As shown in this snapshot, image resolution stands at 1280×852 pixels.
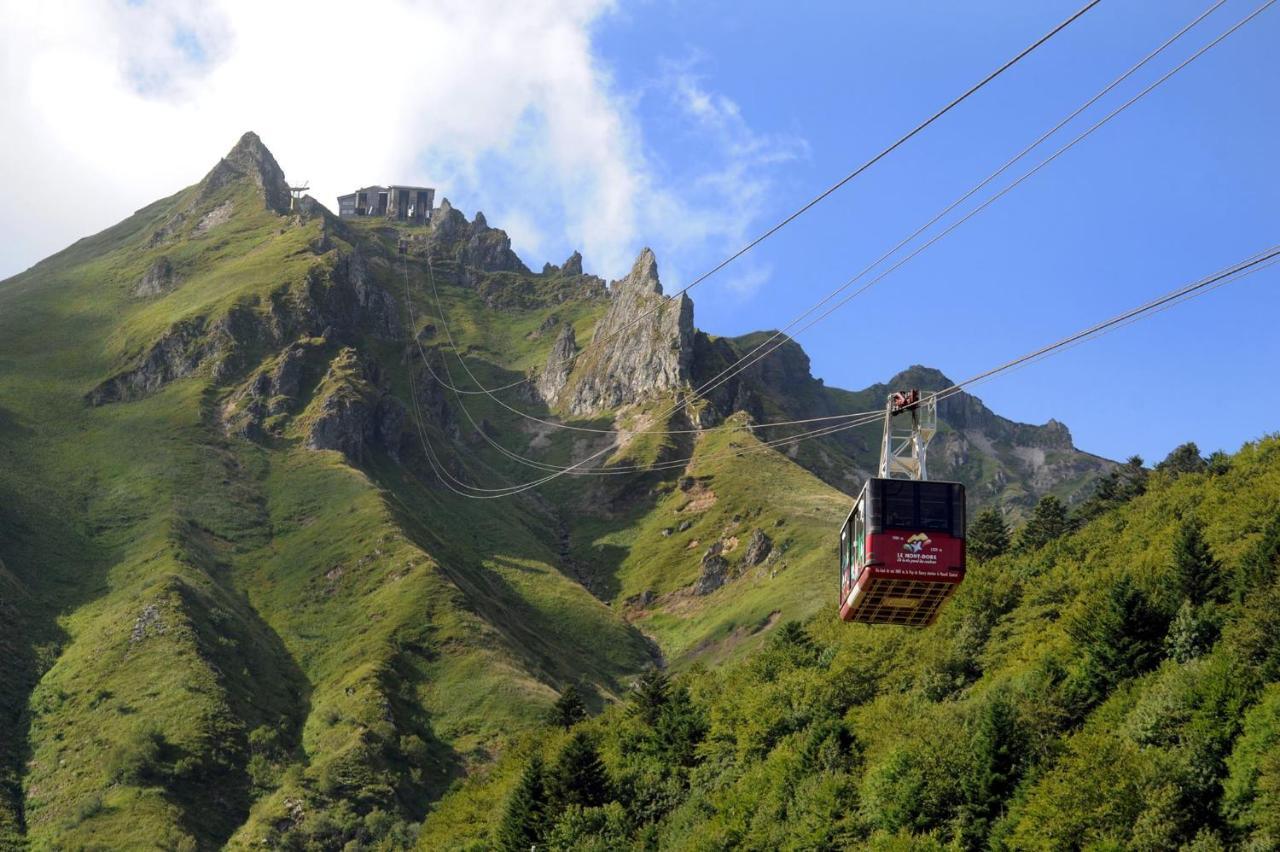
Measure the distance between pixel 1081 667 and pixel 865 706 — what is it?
24.5 meters

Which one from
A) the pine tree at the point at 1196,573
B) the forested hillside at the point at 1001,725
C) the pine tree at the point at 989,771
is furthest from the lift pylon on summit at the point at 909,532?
the pine tree at the point at 1196,573

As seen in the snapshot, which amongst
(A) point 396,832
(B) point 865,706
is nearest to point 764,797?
(B) point 865,706

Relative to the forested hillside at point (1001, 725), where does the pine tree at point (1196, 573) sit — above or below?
above

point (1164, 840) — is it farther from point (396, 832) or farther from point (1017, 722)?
point (396, 832)

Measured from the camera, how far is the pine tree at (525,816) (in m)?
110

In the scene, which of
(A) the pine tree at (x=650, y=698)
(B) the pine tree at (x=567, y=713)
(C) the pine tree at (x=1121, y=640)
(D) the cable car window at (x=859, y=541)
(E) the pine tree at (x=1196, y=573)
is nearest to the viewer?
(D) the cable car window at (x=859, y=541)

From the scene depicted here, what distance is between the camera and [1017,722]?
8438cm

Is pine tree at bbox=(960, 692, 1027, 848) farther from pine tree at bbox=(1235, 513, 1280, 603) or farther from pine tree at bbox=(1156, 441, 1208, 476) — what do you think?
pine tree at bbox=(1156, 441, 1208, 476)

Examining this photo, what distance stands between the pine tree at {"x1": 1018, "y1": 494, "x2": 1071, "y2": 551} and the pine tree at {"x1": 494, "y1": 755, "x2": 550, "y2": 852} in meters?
55.8

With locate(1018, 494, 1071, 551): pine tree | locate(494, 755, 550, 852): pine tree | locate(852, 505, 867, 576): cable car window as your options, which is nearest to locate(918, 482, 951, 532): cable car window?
locate(852, 505, 867, 576): cable car window

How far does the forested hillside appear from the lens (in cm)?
7306

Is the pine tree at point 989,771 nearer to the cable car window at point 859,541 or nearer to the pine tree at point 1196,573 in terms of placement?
the pine tree at point 1196,573

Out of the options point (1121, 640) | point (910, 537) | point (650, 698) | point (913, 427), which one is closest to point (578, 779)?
point (650, 698)

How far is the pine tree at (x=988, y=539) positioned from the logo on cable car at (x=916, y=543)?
299 ft
